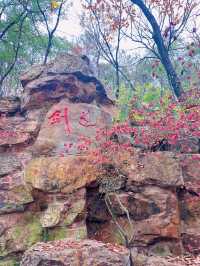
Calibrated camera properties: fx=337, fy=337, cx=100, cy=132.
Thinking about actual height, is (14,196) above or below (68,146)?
below

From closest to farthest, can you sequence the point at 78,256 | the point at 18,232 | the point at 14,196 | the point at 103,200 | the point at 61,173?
the point at 78,256 < the point at 18,232 < the point at 61,173 < the point at 14,196 < the point at 103,200

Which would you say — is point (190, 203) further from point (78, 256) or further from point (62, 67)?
point (62, 67)

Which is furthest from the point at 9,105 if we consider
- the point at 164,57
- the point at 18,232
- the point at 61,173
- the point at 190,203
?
the point at 190,203

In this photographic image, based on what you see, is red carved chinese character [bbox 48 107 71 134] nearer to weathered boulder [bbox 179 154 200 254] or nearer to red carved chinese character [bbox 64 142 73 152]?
red carved chinese character [bbox 64 142 73 152]

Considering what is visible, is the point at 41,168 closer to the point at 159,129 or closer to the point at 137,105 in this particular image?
the point at 159,129

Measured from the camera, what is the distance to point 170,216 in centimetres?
588

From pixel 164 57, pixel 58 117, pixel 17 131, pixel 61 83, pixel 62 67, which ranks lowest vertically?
pixel 17 131

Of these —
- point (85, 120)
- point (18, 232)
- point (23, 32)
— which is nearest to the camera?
point (18, 232)

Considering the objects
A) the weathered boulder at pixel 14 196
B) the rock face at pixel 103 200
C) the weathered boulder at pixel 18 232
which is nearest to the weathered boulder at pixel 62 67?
the rock face at pixel 103 200

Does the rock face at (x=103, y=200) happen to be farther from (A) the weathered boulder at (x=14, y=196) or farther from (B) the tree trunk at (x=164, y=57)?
(B) the tree trunk at (x=164, y=57)

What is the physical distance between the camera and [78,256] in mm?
4297

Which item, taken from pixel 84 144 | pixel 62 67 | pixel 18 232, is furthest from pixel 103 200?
pixel 62 67

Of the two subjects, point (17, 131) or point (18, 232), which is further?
point (17, 131)

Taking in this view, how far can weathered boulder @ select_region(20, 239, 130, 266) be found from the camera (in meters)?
4.23
